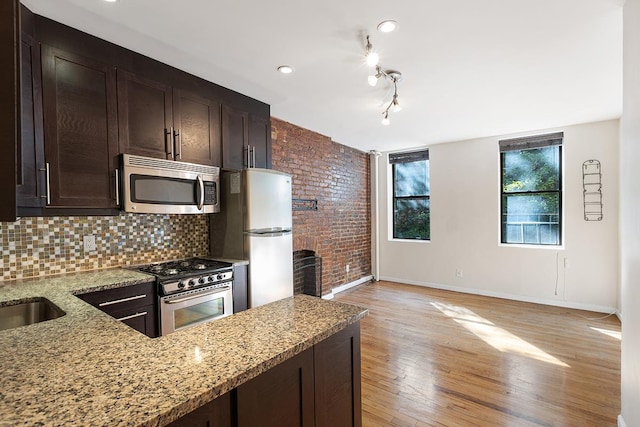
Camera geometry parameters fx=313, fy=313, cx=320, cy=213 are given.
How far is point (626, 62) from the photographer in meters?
1.72

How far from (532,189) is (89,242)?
5340mm

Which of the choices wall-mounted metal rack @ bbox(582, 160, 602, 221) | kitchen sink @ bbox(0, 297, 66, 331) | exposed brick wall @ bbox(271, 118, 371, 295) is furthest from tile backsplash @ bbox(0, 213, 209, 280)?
wall-mounted metal rack @ bbox(582, 160, 602, 221)

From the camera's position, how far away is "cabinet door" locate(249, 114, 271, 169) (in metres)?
3.12

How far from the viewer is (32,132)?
1805mm

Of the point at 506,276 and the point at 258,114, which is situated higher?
the point at 258,114

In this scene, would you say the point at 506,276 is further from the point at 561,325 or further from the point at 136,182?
the point at 136,182

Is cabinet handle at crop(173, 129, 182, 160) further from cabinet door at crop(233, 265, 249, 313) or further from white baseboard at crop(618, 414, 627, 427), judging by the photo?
white baseboard at crop(618, 414, 627, 427)

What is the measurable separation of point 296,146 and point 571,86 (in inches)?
115

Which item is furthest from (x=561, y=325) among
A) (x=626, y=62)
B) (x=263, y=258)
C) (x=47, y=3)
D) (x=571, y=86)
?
(x=47, y=3)

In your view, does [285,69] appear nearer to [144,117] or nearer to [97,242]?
[144,117]

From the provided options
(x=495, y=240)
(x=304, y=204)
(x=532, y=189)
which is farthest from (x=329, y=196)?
(x=532, y=189)

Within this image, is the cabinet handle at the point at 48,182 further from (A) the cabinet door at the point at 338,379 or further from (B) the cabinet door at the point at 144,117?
(A) the cabinet door at the point at 338,379

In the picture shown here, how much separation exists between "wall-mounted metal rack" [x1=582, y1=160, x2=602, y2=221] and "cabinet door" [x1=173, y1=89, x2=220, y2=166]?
4.52m

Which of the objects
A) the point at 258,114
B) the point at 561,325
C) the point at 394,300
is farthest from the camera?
the point at 394,300
